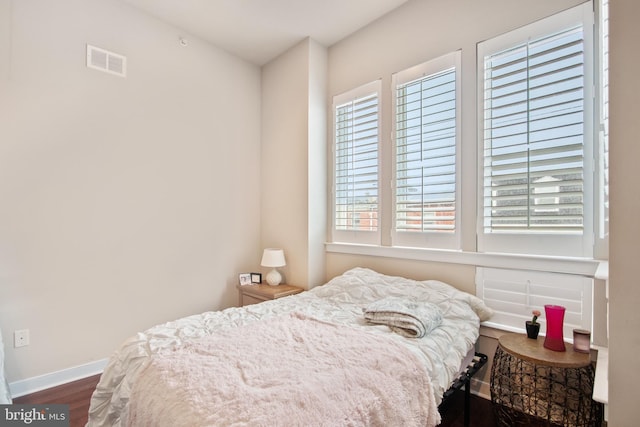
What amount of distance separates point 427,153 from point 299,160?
129 cm

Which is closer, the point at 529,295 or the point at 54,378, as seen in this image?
the point at 529,295

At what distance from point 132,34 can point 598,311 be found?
3899 millimetres

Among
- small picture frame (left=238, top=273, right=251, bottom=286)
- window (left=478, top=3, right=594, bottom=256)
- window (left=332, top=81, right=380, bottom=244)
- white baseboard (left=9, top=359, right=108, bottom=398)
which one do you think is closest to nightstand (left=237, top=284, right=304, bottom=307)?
small picture frame (left=238, top=273, right=251, bottom=286)

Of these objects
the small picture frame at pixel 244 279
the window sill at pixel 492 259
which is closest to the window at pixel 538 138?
the window sill at pixel 492 259

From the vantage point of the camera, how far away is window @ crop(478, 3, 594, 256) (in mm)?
1795

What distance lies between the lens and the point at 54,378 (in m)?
2.28

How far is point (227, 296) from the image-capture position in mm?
3354

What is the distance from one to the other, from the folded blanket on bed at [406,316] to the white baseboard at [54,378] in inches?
88.1

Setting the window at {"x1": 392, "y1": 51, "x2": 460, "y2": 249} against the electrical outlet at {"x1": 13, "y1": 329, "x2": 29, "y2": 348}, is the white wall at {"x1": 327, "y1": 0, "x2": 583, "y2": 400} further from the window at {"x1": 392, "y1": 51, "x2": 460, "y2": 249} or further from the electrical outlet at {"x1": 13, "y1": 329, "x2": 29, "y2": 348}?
the electrical outlet at {"x1": 13, "y1": 329, "x2": 29, "y2": 348}

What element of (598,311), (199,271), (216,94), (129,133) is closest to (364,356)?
(598,311)

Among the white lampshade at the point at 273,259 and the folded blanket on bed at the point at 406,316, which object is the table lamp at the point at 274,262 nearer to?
the white lampshade at the point at 273,259

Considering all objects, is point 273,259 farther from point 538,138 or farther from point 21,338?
point 538,138

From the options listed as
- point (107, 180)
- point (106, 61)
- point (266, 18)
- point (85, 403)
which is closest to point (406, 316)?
point (85, 403)

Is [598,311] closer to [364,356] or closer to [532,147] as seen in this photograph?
[532,147]
